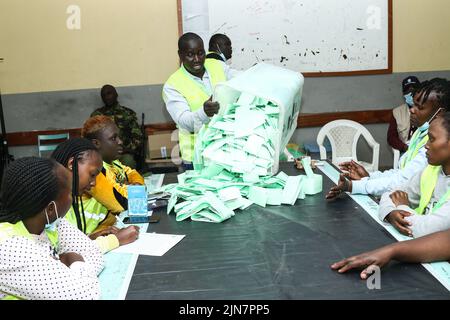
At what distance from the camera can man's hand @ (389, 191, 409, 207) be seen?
7.13 feet

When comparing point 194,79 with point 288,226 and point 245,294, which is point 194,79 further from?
point 245,294

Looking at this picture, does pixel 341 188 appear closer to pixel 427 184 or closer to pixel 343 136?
pixel 427 184

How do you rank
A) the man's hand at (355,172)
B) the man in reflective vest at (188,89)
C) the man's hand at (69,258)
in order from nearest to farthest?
the man's hand at (69,258), the man's hand at (355,172), the man in reflective vest at (188,89)

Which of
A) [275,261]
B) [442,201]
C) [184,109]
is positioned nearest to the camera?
[275,261]

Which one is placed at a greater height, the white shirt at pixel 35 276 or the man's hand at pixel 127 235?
the white shirt at pixel 35 276

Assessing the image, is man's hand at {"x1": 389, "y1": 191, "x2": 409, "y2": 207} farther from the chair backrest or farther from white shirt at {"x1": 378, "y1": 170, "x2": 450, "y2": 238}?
the chair backrest

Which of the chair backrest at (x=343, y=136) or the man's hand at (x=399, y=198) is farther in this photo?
the chair backrest at (x=343, y=136)

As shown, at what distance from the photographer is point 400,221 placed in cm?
199

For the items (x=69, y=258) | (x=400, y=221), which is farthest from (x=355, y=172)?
(x=69, y=258)

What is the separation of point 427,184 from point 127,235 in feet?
4.11

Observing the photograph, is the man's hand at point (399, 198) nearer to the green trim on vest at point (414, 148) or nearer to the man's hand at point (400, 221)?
the man's hand at point (400, 221)

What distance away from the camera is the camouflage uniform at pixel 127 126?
4.82m

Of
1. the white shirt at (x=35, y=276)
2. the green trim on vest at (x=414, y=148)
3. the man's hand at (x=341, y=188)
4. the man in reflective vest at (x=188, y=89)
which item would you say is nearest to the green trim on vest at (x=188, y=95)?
the man in reflective vest at (x=188, y=89)

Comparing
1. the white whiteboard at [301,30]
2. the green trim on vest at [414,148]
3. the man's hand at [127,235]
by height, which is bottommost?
the man's hand at [127,235]
